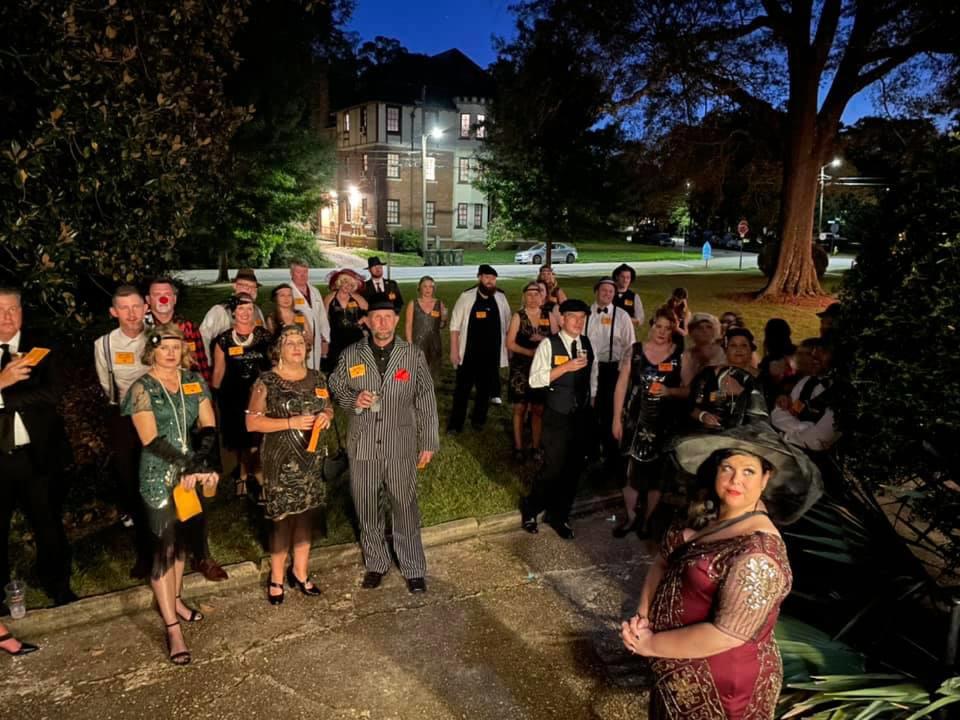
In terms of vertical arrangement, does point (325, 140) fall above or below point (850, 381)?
above

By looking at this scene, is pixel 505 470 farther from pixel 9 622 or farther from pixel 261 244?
pixel 261 244

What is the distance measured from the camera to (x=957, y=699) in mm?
2910

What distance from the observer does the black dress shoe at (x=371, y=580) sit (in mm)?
4902

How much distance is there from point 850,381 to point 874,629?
4.71ft

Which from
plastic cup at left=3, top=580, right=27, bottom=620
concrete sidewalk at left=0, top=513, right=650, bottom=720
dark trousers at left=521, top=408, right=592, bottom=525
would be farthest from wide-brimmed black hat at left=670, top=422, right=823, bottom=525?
plastic cup at left=3, top=580, right=27, bottom=620

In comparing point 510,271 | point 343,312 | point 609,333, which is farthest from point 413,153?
point 609,333

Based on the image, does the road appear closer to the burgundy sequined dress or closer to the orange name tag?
the orange name tag

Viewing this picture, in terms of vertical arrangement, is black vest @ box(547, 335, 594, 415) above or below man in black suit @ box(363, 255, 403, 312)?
below

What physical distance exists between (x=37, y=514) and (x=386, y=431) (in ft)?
7.34

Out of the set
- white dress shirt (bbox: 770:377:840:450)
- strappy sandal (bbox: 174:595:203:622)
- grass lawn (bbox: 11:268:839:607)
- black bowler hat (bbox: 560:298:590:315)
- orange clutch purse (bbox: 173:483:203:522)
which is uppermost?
black bowler hat (bbox: 560:298:590:315)

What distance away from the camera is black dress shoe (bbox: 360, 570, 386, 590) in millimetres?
4902

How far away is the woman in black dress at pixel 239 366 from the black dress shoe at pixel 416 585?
1823 mm

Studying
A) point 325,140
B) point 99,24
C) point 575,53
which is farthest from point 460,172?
point 99,24

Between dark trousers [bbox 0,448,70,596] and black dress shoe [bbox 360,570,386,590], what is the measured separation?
1.91 m
